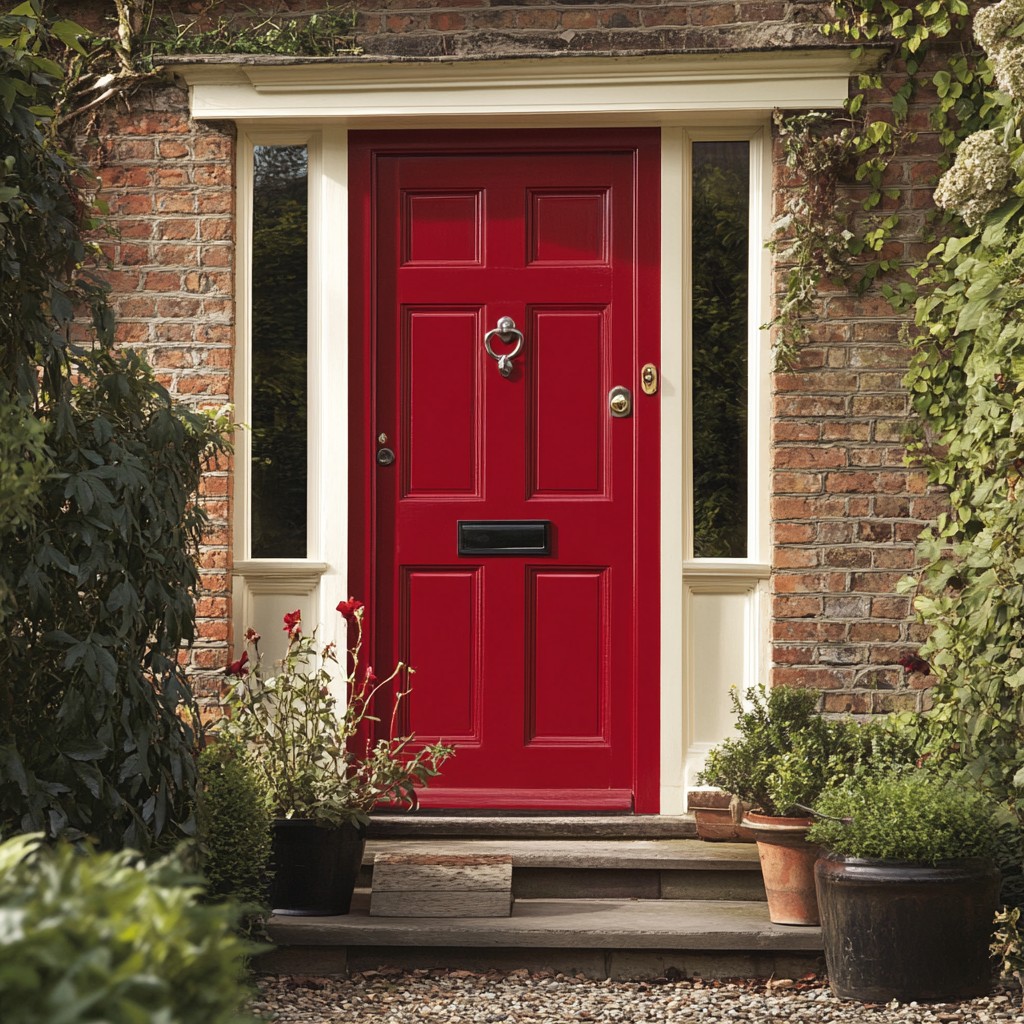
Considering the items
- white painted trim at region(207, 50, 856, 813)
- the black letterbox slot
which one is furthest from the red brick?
the black letterbox slot

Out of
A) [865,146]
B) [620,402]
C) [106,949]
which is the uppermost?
[865,146]

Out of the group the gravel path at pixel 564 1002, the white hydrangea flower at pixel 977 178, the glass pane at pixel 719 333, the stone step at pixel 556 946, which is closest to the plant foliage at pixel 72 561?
the gravel path at pixel 564 1002

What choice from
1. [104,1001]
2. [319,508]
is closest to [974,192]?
[319,508]

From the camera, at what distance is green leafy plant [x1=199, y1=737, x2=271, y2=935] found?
12.6 feet

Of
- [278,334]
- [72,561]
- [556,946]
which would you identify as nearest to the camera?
[72,561]

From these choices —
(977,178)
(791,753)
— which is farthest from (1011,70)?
(791,753)

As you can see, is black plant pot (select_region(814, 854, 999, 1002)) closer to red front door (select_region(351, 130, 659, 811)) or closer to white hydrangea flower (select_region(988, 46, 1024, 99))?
red front door (select_region(351, 130, 659, 811))

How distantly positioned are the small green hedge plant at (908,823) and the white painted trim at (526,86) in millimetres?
2443

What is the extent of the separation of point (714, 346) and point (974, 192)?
1.10 m

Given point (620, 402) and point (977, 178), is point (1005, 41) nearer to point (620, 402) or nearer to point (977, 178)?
point (977, 178)

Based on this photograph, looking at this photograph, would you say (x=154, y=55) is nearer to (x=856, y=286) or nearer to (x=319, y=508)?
(x=319, y=508)

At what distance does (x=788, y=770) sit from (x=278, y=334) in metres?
2.48

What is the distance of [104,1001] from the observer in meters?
1.18

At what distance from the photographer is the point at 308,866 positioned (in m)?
4.24
